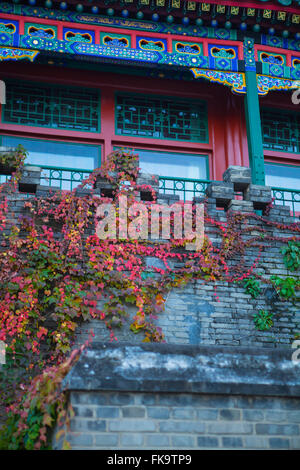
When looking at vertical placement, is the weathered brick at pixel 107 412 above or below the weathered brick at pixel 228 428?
above

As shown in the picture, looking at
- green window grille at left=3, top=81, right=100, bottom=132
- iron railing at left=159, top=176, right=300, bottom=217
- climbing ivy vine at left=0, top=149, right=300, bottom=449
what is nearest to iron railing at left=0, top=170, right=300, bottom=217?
iron railing at left=159, top=176, right=300, bottom=217

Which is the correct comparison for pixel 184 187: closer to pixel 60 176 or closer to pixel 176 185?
pixel 176 185

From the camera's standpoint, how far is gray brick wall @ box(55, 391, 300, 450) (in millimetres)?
5230

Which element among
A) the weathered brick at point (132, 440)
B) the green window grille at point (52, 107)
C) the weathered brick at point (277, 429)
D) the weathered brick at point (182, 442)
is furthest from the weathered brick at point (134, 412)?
the green window grille at point (52, 107)

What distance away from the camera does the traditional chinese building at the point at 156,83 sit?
37.8 ft

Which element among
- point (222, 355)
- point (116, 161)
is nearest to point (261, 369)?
point (222, 355)

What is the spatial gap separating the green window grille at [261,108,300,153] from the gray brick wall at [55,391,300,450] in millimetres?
7968

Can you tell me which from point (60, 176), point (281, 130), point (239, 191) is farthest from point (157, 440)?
point (281, 130)

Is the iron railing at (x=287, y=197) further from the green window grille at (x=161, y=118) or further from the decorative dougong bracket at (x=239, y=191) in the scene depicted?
the green window grille at (x=161, y=118)

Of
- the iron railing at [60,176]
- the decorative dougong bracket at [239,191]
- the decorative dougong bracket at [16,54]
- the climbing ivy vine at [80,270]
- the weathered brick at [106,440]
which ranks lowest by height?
the weathered brick at [106,440]

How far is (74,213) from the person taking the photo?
919 centimetres

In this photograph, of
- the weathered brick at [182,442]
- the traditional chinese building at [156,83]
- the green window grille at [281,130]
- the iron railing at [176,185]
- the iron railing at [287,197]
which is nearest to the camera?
the weathered brick at [182,442]

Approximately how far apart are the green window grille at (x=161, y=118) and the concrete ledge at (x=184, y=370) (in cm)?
717
